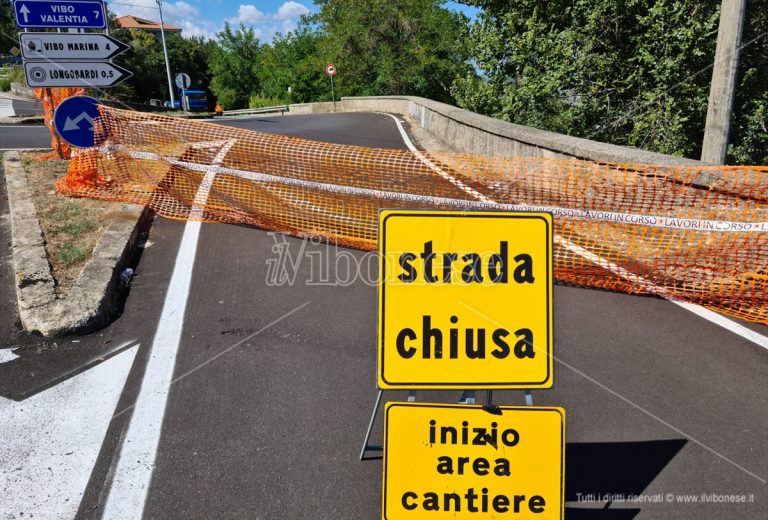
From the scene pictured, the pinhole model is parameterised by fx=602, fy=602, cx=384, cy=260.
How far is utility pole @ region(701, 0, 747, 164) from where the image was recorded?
6836 mm

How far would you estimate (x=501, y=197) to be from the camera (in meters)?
6.85

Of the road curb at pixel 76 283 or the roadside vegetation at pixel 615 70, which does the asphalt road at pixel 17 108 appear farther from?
the road curb at pixel 76 283

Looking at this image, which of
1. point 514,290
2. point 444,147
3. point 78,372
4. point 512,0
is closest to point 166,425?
point 78,372

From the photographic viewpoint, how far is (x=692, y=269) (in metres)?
5.38

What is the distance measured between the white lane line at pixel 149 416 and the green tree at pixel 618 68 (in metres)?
9.40

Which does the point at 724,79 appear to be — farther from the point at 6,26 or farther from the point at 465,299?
the point at 6,26

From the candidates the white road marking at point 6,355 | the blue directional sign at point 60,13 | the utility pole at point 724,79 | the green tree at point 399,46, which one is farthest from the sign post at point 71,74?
the green tree at point 399,46

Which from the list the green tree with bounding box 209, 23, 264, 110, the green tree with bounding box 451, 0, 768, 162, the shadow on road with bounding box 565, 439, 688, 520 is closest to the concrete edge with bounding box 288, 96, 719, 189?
the green tree with bounding box 451, 0, 768, 162

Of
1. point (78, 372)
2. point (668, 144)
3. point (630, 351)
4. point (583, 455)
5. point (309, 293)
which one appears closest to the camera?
point (583, 455)

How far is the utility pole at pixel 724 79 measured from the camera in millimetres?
6836

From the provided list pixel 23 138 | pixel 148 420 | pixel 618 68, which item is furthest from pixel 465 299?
pixel 23 138

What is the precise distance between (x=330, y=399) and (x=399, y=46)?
47140 millimetres

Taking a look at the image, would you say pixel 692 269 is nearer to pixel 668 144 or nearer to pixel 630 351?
pixel 630 351

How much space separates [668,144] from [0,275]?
34.8 ft
